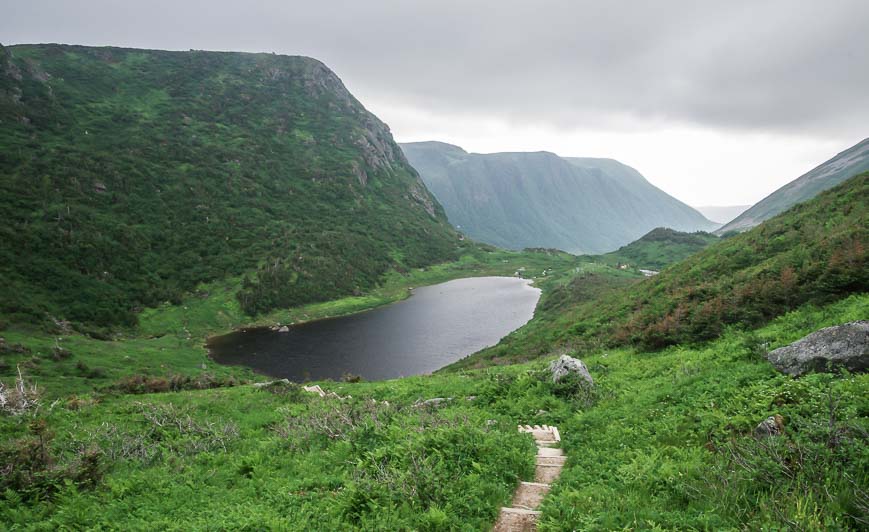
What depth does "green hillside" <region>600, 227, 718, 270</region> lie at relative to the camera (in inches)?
5034

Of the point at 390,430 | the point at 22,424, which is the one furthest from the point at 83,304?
the point at 390,430

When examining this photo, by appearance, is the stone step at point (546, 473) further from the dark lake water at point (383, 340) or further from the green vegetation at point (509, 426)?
the dark lake water at point (383, 340)

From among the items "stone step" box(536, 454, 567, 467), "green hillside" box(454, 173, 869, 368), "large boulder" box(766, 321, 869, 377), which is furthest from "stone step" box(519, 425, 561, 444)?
"green hillside" box(454, 173, 869, 368)

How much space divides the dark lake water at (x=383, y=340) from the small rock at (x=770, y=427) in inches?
1767

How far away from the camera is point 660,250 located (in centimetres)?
13838

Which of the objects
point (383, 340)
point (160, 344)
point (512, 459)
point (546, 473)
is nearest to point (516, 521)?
point (512, 459)

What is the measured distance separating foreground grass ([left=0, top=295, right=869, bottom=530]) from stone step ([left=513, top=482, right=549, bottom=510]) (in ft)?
0.95

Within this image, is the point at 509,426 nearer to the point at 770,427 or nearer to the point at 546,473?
the point at 546,473

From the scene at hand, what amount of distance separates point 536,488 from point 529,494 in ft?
1.13

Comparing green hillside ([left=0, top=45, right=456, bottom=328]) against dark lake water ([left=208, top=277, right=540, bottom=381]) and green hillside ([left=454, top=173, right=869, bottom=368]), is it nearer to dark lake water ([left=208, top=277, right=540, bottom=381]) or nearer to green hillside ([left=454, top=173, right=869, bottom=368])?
dark lake water ([left=208, top=277, right=540, bottom=381])

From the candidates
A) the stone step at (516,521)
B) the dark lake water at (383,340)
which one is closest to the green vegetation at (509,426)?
the stone step at (516,521)

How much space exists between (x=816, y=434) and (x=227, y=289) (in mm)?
100062

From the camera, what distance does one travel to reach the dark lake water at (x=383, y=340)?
57625 mm

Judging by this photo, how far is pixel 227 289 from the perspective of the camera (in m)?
89.7
